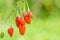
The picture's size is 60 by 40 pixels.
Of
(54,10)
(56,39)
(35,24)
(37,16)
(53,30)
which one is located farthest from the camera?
(54,10)

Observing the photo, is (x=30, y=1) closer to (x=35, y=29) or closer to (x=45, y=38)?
(x=35, y=29)

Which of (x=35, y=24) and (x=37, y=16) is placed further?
(x=37, y=16)

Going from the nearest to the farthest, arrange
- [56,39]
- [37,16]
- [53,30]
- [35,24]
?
[56,39], [53,30], [35,24], [37,16]

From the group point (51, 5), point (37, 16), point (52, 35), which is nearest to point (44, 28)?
point (52, 35)

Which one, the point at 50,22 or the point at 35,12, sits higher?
the point at 35,12

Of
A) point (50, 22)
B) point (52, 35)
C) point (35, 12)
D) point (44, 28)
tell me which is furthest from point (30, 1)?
point (52, 35)

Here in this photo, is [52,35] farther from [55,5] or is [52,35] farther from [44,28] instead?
[55,5]

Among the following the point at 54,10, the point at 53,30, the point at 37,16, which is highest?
the point at 54,10
